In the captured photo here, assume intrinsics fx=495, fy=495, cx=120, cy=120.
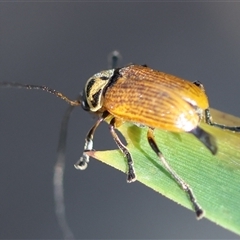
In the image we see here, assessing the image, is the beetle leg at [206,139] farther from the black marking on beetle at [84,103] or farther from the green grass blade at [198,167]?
the black marking on beetle at [84,103]

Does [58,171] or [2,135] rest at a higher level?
[2,135]

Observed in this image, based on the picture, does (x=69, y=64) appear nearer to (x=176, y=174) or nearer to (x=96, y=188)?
(x=96, y=188)

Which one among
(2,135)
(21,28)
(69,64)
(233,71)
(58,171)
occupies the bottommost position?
(58,171)

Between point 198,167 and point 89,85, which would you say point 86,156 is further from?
point 198,167

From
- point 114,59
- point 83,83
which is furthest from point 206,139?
point 83,83

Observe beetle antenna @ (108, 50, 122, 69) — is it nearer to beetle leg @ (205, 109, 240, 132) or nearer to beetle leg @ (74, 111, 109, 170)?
beetle leg @ (74, 111, 109, 170)

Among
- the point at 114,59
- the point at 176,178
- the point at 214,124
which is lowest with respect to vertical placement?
the point at 176,178

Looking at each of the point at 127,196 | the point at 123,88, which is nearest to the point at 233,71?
the point at 127,196

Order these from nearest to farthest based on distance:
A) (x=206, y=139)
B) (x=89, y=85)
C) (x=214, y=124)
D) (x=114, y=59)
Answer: (x=206, y=139) < (x=214, y=124) < (x=89, y=85) < (x=114, y=59)

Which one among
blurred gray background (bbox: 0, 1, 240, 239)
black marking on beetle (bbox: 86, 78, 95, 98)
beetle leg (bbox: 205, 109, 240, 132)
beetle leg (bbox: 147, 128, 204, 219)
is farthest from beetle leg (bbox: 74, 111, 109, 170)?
blurred gray background (bbox: 0, 1, 240, 239)
